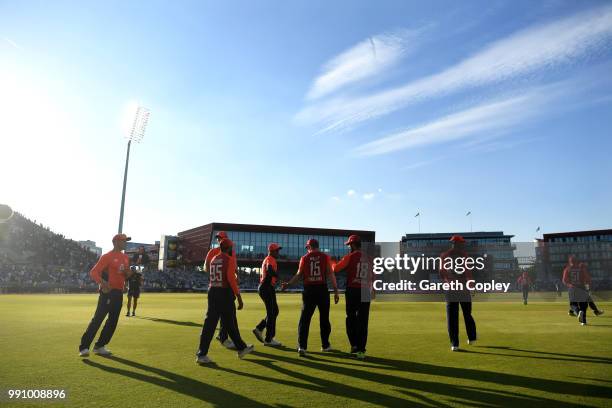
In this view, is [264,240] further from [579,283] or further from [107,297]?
[107,297]

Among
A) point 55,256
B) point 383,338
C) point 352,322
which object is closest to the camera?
point 352,322

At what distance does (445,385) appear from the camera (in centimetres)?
584

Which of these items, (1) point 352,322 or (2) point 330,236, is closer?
(1) point 352,322

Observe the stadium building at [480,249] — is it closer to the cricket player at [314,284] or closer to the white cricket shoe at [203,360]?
the cricket player at [314,284]

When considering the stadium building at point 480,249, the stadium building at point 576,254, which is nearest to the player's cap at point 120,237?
the stadium building at point 576,254

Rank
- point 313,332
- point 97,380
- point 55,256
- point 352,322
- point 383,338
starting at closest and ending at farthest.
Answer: point 97,380 → point 352,322 → point 383,338 → point 313,332 → point 55,256

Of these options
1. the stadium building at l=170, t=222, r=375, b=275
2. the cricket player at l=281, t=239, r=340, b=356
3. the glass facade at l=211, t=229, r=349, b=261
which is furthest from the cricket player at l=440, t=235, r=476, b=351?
the glass facade at l=211, t=229, r=349, b=261

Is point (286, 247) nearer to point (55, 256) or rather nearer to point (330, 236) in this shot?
point (330, 236)

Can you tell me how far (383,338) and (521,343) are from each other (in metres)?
3.22

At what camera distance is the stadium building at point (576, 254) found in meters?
60.5

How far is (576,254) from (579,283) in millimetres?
42457

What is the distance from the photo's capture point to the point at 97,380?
239 inches

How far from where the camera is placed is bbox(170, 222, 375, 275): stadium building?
83188 mm

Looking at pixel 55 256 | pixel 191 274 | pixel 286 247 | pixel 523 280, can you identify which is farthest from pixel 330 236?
pixel 523 280
